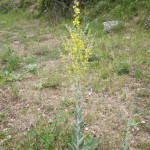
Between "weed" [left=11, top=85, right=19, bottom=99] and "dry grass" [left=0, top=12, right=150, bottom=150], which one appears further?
"weed" [left=11, top=85, right=19, bottom=99]

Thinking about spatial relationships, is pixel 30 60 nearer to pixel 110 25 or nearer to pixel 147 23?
pixel 110 25

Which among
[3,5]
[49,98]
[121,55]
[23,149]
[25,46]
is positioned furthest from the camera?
[3,5]

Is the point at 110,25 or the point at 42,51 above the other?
the point at 110,25

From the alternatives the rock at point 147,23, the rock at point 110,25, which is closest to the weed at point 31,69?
the rock at point 110,25

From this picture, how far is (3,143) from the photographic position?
229 inches

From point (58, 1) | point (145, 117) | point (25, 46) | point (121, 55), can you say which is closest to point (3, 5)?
point (58, 1)

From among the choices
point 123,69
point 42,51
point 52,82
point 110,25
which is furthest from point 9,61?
point 110,25

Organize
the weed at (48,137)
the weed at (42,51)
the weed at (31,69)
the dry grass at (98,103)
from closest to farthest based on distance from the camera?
the weed at (48,137) → the dry grass at (98,103) → the weed at (31,69) → the weed at (42,51)

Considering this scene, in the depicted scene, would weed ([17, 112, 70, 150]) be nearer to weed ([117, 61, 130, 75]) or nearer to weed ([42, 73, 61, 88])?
weed ([42, 73, 61, 88])

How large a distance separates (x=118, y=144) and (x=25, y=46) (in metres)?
7.44

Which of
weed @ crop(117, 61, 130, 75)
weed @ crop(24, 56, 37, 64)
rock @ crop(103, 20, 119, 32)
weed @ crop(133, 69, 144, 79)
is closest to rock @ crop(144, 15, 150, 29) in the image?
rock @ crop(103, 20, 119, 32)

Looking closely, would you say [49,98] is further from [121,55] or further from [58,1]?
[58,1]

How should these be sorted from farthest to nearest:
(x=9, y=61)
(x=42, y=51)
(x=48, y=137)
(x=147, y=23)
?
1. (x=147, y=23)
2. (x=42, y=51)
3. (x=9, y=61)
4. (x=48, y=137)

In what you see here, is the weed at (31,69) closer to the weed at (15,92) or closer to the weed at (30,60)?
the weed at (30,60)
